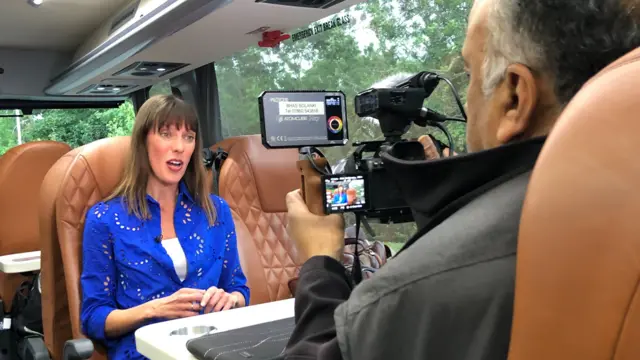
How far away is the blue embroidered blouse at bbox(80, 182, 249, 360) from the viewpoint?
179cm

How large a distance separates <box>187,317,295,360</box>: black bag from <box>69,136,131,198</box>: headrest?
0.98m

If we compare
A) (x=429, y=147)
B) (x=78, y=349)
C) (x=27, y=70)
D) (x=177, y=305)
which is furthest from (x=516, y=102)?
(x=27, y=70)

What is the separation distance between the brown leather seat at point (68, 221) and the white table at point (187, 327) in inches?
22.9

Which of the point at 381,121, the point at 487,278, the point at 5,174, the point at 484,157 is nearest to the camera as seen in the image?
the point at 487,278

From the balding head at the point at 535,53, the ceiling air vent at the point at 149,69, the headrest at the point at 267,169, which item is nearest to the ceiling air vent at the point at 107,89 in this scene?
the ceiling air vent at the point at 149,69

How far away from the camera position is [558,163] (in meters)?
0.47

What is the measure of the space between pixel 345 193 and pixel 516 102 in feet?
1.44

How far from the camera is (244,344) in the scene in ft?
3.70

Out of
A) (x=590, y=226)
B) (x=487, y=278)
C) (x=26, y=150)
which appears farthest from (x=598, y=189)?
(x=26, y=150)

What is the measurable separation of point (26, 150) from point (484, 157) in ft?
11.6

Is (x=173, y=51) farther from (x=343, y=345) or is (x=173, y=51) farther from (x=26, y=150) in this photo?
(x=343, y=345)

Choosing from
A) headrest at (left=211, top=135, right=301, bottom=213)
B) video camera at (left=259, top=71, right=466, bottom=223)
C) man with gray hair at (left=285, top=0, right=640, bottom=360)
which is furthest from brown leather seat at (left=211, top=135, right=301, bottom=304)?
man with gray hair at (left=285, top=0, right=640, bottom=360)

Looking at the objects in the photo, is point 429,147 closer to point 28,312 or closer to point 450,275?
point 450,275

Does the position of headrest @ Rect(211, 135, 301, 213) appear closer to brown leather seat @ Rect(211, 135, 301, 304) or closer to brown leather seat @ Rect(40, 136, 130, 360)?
brown leather seat @ Rect(211, 135, 301, 304)
